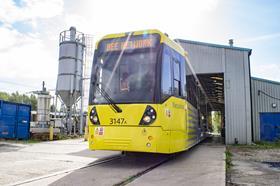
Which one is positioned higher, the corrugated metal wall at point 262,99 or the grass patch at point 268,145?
the corrugated metal wall at point 262,99

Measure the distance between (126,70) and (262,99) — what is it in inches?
492

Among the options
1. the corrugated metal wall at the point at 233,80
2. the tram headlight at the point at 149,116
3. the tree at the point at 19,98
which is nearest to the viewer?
the tram headlight at the point at 149,116

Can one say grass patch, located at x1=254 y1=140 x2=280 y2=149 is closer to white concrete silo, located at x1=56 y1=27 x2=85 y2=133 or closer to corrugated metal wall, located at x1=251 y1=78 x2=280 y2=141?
corrugated metal wall, located at x1=251 y1=78 x2=280 y2=141

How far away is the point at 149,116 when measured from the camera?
6684mm

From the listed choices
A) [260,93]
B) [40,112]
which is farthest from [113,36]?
[40,112]

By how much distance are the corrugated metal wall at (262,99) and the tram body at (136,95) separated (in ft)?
35.0

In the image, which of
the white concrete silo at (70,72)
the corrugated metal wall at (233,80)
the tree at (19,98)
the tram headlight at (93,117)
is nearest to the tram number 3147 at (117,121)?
the tram headlight at (93,117)

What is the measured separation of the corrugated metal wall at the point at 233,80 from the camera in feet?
48.8

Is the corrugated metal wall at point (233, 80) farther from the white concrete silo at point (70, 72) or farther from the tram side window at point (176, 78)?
the white concrete silo at point (70, 72)

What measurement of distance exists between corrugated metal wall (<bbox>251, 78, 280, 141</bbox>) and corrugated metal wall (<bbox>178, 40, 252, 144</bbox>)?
225cm

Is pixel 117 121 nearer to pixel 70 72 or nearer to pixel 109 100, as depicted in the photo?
pixel 109 100

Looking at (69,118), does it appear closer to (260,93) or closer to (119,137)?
(260,93)

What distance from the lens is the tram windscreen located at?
6.92m

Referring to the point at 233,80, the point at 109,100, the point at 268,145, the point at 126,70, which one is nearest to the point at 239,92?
the point at 233,80
